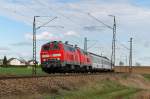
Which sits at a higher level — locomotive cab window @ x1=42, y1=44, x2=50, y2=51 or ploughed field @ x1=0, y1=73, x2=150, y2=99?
locomotive cab window @ x1=42, y1=44, x2=50, y2=51

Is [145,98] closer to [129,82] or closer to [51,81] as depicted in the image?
[51,81]

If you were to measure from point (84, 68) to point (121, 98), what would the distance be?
28786 mm

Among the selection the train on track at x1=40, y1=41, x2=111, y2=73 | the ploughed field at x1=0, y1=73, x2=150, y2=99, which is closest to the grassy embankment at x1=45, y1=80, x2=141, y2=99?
the ploughed field at x1=0, y1=73, x2=150, y2=99

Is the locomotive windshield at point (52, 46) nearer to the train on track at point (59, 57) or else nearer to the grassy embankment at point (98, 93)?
the train on track at point (59, 57)

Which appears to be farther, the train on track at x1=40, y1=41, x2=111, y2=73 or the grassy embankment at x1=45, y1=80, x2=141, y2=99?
the train on track at x1=40, y1=41, x2=111, y2=73

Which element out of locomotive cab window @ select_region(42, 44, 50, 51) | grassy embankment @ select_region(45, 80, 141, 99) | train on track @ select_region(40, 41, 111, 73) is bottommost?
grassy embankment @ select_region(45, 80, 141, 99)

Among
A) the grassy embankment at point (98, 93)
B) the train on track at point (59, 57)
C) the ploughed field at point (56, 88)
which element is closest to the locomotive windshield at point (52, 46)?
the train on track at point (59, 57)

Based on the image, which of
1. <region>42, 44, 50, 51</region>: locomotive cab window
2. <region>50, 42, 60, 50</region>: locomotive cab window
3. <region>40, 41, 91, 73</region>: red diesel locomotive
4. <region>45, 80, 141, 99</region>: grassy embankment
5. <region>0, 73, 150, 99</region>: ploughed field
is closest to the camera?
<region>0, 73, 150, 99</region>: ploughed field

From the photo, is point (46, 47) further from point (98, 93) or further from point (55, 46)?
point (98, 93)

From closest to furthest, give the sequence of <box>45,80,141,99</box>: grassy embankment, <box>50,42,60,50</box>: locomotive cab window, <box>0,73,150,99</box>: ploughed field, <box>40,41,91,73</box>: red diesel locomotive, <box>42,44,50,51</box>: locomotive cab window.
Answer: <box>0,73,150,99</box>: ploughed field < <box>45,80,141,99</box>: grassy embankment < <box>40,41,91,73</box>: red diesel locomotive < <box>50,42,60,50</box>: locomotive cab window < <box>42,44,50,51</box>: locomotive cab window

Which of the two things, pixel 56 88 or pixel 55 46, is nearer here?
pixel 56 88

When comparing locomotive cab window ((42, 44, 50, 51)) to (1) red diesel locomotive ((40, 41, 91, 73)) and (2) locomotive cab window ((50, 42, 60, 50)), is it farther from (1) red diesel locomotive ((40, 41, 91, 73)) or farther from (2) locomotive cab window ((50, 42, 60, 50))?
(2) locomotive cab window ((50, 42, 60, 50))

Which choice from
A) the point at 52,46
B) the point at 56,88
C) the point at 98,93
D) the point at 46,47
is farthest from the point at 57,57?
the point at 56,88

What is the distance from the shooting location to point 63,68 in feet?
178
